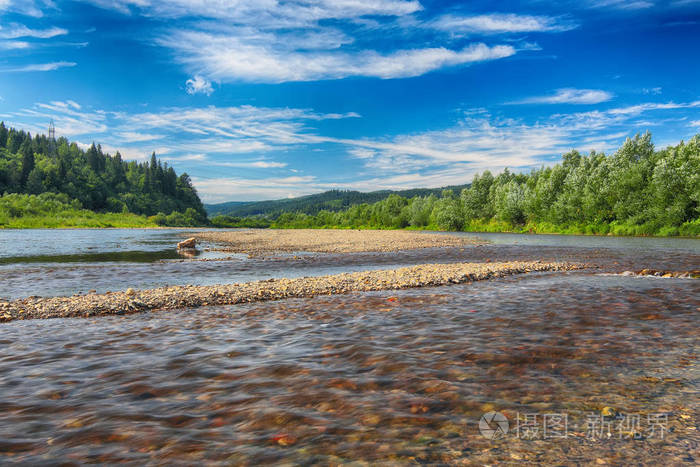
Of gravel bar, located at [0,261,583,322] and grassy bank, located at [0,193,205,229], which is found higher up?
grassy bank, located at [0,193,205,229]

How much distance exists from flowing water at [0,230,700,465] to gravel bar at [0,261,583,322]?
1.37 metres

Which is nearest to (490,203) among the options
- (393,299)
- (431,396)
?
(393,299)

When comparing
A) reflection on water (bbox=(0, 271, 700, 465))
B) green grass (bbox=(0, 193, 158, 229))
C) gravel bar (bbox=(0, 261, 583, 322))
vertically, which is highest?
green grass (bbox=(0, 193, 158, 229))

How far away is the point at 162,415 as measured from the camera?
5.38 m

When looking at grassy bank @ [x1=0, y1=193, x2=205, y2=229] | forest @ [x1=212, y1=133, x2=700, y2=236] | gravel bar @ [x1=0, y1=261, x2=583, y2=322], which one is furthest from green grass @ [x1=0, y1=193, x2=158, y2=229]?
gravel bar @ [x1=0, y1=261, x2=583, y2=322]

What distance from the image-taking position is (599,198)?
8019 cm

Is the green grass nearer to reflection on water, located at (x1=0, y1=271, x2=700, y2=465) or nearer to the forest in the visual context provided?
the forest

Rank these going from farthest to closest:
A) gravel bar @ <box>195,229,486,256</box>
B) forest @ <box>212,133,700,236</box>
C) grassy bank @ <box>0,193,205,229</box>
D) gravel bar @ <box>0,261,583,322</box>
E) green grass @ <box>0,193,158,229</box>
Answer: grassy bank @ <box>0,193,205,229</box>
green grass @ <box>0,193,158,229</box>
forest @ <box>212,133,700,236</box>
gravel bar @ <box>195,229,486,256</box>
gravel bar @ <box>0,261,583,322</box>

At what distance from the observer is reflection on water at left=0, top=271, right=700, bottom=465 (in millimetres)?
4449

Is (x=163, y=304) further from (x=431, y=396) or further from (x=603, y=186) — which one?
(x=603, y=186)

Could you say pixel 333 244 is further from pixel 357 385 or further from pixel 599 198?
pixel 599 198

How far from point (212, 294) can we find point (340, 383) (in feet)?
33.7

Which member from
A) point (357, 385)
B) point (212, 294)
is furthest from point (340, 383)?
point (212, 294)

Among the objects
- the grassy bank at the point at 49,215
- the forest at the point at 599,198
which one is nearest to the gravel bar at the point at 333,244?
the forest at the point at 599,198
